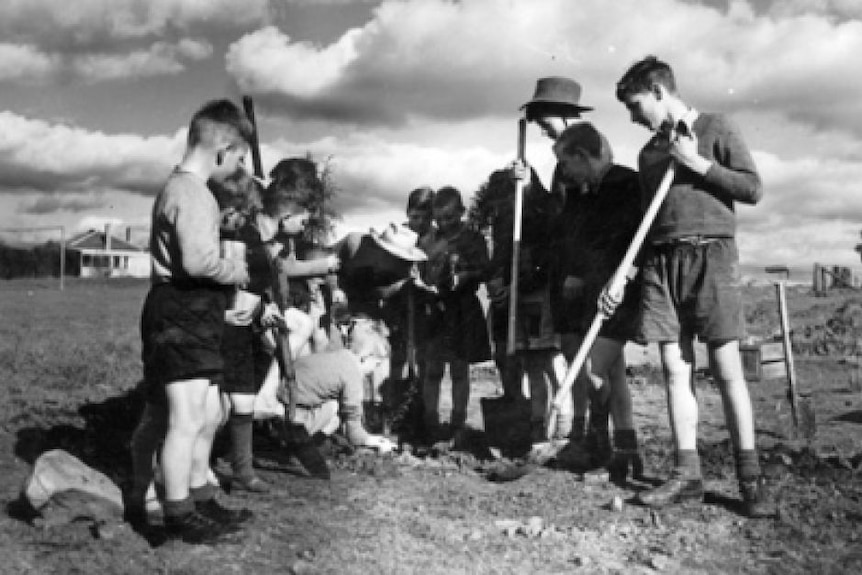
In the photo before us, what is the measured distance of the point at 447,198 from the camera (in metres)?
6.32

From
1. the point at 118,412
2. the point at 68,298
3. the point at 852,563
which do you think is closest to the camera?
the point at 852,563

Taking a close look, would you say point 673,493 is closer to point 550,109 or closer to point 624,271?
point 624,271

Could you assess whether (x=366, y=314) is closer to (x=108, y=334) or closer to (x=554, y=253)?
(x=554, y=253)

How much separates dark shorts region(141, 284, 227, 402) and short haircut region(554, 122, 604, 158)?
2.41 metres

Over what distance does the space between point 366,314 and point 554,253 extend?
161 centimetres

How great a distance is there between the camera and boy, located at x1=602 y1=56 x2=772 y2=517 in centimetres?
432

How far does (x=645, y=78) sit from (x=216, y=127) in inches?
85.6

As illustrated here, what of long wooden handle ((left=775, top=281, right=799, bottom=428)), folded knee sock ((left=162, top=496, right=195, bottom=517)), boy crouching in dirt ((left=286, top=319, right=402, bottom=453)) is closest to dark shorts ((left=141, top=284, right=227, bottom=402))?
folded knee sock ((left=162, top=496, right=195, bottom=517))

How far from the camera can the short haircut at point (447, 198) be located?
6320mm

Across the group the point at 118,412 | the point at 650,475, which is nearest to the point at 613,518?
the point at 650,475

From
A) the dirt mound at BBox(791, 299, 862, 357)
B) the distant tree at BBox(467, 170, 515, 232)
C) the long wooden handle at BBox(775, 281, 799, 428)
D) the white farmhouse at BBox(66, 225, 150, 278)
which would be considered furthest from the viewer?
the white farmhouse at BBox(66, 225, 150, 278)

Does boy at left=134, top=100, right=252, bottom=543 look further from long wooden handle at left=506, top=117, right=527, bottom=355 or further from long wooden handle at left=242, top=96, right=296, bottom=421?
long wooden handle at left=506, top=117, right=527, bottom=355

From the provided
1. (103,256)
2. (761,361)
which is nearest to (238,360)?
(761,361)

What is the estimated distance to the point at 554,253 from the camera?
230 inches
